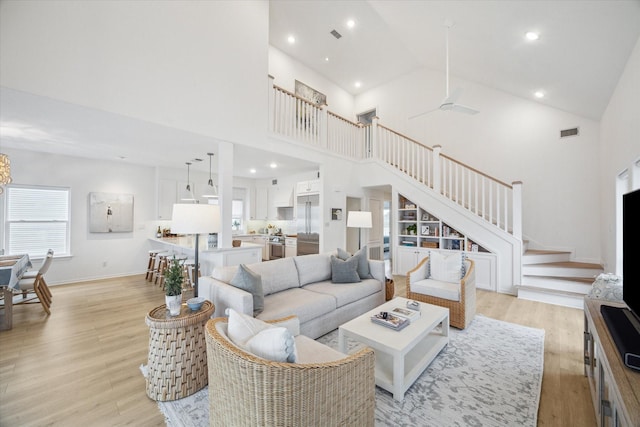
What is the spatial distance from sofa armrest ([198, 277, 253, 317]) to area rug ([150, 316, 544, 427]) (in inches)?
26.9

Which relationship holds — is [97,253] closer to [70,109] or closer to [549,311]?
[70,109]

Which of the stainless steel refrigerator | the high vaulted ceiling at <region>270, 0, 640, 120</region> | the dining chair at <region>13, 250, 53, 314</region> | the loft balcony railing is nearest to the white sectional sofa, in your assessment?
the stainless steel refrigerator

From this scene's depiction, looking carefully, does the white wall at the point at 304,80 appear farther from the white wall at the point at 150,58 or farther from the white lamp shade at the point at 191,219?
the white lamp shade at the point at 191,219

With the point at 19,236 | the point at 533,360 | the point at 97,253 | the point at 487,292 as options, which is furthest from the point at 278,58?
the point at 533,360

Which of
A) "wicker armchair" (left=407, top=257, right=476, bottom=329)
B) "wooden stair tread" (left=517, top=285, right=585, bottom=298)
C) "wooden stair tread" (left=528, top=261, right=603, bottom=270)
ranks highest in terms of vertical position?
"wooden stair tread" (left=528, top=261, right=603, bottom=270)

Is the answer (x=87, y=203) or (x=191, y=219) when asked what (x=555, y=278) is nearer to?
(x=191, y=219)

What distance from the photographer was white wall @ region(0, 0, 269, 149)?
2.71 metres

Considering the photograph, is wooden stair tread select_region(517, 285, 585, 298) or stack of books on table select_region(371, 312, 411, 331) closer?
stack of books on table select_region(371, 312, 411, 331)

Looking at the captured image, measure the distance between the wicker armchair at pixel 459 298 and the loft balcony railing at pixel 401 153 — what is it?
219cm

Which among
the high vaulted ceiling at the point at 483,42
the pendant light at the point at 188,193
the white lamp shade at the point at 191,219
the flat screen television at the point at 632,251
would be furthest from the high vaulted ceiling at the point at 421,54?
the flat screen television at the point at 632,251

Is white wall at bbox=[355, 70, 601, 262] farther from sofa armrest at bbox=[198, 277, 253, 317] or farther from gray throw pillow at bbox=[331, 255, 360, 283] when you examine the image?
sofa armrest at bbox=[198, 277, 253, 317]

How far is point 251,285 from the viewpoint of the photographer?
262cm

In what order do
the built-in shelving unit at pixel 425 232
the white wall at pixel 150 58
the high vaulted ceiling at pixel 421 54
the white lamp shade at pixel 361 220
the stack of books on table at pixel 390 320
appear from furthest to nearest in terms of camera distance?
the built-in shelving unit at pixel 425 232 → the white lamp shade at pixel 361 220 → the high vaulted ceiling at pixel 421 54 → the white wall at pixel 150 58 → the stack of books on table at pixel 390 320

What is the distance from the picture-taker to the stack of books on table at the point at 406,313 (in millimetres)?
2471
